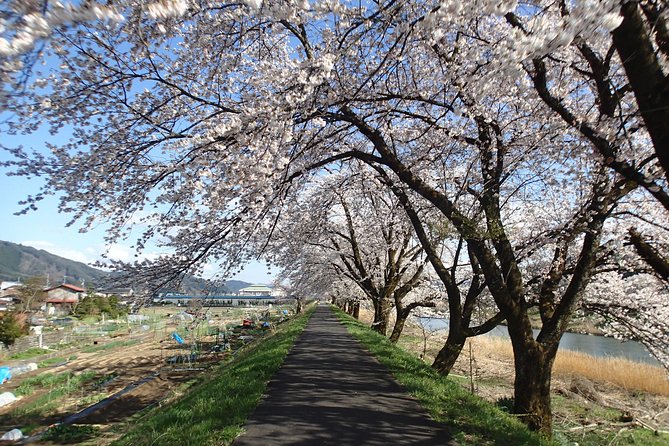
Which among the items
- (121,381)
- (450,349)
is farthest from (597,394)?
(121,381)

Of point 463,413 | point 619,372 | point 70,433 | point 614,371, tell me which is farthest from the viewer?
point 614,371

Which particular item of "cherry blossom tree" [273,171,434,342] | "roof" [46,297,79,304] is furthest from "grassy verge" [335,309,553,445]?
"roof" [46,297,79,304]

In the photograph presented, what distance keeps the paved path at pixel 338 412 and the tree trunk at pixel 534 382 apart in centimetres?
189

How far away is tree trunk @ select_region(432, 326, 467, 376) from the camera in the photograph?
34.4ft

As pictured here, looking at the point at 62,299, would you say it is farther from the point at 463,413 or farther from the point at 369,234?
the point at 463,413

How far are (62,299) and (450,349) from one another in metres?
98.5

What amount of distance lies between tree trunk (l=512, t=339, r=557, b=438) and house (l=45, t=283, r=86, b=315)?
8486 cm

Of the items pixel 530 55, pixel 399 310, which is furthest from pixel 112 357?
pixel 530 55

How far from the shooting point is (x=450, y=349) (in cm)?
1066

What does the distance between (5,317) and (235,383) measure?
3796 centimetres

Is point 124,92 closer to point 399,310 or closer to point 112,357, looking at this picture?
point 399,310

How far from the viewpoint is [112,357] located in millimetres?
30094

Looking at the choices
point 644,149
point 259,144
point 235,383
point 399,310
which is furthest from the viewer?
point 399,310

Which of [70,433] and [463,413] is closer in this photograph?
[463,413]
